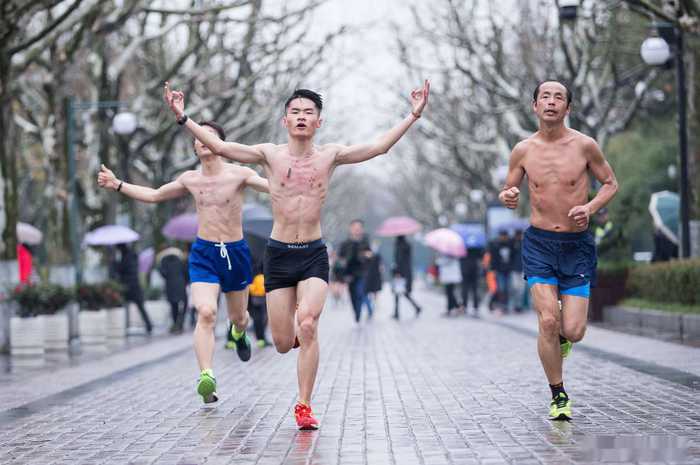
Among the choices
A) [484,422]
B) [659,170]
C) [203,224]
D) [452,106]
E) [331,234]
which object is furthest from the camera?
[331,234]

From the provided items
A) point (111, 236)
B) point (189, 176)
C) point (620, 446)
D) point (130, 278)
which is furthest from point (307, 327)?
point (130, 278)

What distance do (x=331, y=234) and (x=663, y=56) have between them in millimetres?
89584

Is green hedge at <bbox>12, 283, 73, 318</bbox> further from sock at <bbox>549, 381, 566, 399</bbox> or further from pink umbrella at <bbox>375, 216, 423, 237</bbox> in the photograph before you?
pink umbrella at <bbox>375, 216, 423, 237</bbox>

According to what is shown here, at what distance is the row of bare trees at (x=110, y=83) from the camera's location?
66.7ft

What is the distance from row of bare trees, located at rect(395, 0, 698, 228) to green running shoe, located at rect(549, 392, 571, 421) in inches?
582

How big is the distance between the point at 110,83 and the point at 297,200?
19.1 m

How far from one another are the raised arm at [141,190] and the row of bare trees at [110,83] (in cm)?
725

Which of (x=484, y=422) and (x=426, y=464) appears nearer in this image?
(x=426, y=464)

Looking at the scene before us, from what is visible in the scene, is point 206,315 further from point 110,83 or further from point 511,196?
point 110,83

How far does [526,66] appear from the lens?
33.4 meters

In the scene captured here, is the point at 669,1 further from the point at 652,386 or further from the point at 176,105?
the point at 176,105

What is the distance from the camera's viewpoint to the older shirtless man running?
9.31m

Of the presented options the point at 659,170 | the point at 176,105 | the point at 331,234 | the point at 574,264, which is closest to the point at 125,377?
the point at 176,105

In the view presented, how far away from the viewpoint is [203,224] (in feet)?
37.4
